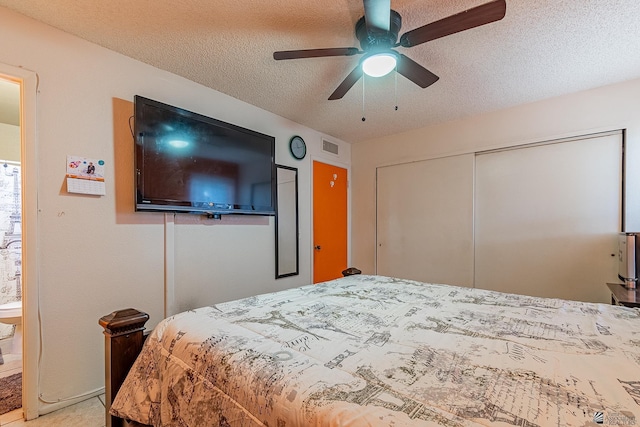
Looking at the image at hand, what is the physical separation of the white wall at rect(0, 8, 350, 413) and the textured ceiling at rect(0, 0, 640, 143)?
0.61 feet

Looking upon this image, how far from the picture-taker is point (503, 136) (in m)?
3.14

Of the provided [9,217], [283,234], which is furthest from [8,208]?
[283,234]

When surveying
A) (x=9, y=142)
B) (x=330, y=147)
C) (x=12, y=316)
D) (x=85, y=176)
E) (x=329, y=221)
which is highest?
(x=330, y=147)

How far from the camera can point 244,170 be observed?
9.20 ft

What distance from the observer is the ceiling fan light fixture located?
168 centimetres

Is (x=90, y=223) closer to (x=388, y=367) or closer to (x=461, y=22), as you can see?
(x=388, y=367)

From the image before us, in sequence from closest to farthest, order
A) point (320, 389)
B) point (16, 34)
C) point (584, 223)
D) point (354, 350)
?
1. point (320, 389)
2. point (354, 350)
3. point (16, 34)
4. point (584, 223)

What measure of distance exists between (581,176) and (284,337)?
3.24m

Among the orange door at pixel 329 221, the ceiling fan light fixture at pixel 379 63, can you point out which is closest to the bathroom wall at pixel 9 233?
the orange door at pixel 329 221

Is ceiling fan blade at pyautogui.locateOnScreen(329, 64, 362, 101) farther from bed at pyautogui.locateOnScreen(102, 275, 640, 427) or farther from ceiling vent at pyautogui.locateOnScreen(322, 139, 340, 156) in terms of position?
ceiling vent at pyautogui.locateOnScreen(322, 139, 340, 156)

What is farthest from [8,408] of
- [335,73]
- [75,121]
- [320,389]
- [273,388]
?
[335,73]

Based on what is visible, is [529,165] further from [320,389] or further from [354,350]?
[320,389]

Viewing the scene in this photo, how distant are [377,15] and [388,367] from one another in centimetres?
158

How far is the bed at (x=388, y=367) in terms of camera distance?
2.22 feet
